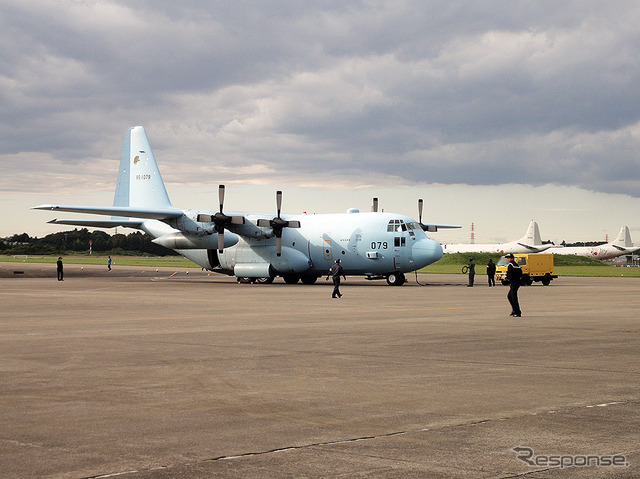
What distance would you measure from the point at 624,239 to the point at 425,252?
98.6 meters

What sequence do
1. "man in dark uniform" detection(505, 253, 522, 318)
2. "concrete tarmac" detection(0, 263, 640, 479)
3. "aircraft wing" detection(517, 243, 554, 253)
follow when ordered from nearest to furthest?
"concrete tarmac" detection(0, 263, 640, 479) → "man in dark uniform" detection(505, 253, 522, 318) → "aircraft wing" detection(517, 243, 554, 253)

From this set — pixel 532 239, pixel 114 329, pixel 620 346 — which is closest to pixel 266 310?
pixel 114 329

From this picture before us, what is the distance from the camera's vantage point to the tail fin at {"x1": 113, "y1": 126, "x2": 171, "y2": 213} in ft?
Answer: 181

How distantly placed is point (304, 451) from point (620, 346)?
10.4 metres

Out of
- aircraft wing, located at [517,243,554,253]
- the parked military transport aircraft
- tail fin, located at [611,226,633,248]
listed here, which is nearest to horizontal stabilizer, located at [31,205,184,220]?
the parked military transport aircraft

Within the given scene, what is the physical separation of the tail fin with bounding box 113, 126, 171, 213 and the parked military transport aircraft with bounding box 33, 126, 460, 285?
2.43 metres

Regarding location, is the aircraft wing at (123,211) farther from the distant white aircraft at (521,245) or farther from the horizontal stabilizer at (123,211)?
the distant white aircraft at (521,245)

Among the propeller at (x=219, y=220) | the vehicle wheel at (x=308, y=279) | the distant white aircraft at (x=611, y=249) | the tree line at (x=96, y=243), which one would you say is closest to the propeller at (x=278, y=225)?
the propeller at (x=219, y=220)

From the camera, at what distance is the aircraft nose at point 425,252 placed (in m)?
44.9

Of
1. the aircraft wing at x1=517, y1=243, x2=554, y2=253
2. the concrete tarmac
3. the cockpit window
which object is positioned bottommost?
the concrete tarmac

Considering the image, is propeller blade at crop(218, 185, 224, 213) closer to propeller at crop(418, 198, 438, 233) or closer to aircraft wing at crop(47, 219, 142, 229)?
aircraft wing at crop(47, 219, 142, 229)

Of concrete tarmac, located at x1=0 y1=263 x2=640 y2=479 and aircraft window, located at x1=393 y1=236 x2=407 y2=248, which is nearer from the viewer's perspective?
concrete tarmac, located at x1=0 y1=263 x2=640 y2=479

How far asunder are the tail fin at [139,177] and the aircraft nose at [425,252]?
66.9ft

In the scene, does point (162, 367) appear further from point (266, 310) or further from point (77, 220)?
point (77, 220)
